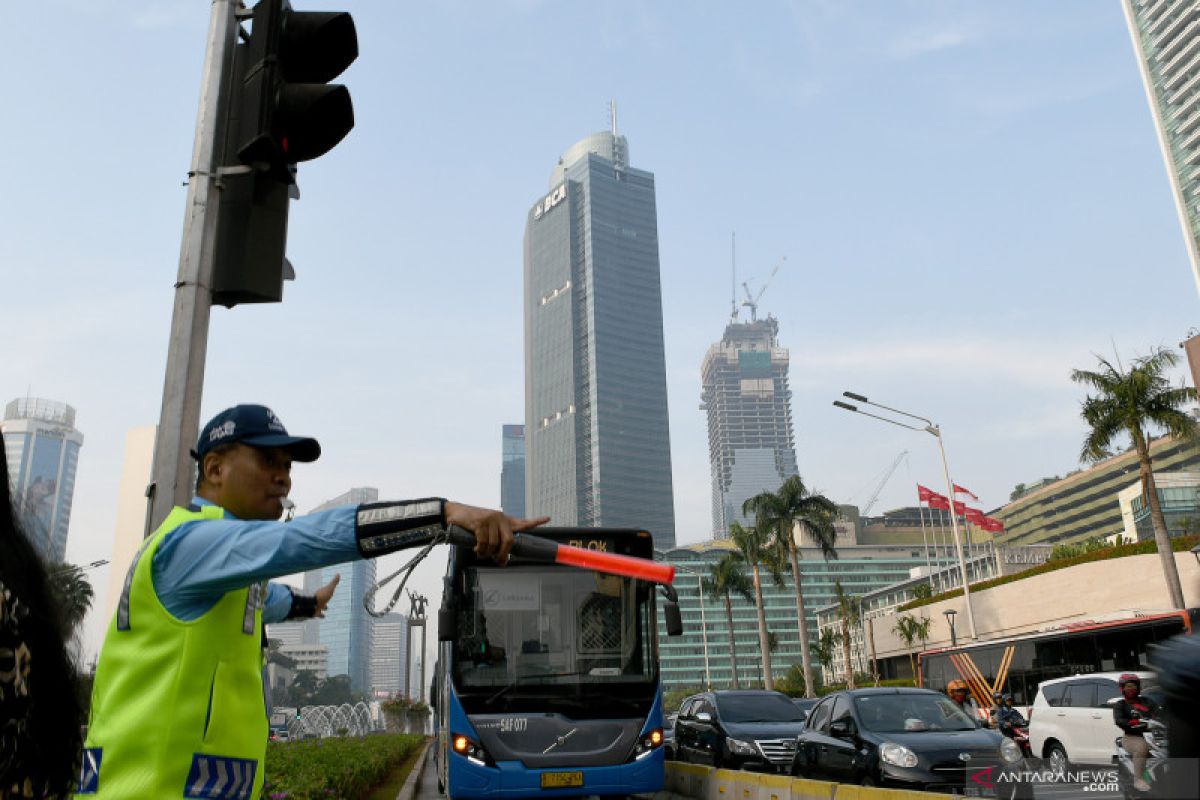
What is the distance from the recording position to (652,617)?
37.1ft

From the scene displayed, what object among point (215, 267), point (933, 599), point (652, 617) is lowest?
point (652, 617)

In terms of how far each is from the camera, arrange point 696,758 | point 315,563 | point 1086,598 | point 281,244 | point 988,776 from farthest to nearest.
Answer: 1. point 1086,598
2. point 696,758
3. point 988,776
4. point 281,244
5. point 315,563

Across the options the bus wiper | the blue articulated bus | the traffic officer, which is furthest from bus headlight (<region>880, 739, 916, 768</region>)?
the traffic officer

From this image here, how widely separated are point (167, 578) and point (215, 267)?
2074 mm

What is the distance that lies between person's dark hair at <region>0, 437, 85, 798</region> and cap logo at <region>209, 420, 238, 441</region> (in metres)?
0.56

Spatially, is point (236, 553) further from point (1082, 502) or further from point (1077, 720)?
point (1082, 502)

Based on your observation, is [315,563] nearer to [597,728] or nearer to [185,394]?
[185,394]

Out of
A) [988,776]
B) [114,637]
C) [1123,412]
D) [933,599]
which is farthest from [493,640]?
[933,599]

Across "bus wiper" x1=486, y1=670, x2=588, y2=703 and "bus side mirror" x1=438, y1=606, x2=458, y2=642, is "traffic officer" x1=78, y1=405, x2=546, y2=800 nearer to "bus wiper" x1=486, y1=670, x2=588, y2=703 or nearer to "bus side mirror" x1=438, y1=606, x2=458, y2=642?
"bus side mirror" x1=438, y1=606, x2=458, y2=642

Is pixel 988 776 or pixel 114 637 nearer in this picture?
pixel 114 637

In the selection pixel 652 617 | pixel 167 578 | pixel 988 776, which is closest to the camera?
pixel 167 578

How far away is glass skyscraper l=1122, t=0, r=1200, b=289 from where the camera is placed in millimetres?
123500

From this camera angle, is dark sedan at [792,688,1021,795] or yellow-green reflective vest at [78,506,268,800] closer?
yellow-green reflective vest at [78,506,268,800]

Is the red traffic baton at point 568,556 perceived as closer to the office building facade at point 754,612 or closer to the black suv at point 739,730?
the black suv at point 739,730
